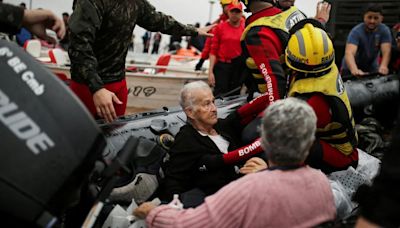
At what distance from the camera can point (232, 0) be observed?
5.29m

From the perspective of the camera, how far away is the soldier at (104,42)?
245cm

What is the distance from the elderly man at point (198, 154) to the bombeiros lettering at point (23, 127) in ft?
3.28

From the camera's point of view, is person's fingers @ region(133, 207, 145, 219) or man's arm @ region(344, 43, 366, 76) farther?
man's arm @ region(344, 43, 366, 76)

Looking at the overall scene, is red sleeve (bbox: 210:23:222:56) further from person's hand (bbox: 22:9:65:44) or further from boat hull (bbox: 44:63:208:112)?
person's hand (bbox: 22:9:65:44)

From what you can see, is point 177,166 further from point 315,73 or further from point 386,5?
point 386,5

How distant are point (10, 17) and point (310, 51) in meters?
1.41

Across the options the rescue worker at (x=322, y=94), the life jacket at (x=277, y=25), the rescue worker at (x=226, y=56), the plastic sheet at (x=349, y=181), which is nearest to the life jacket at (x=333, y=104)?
the rescue worker at (x=322, y=94)

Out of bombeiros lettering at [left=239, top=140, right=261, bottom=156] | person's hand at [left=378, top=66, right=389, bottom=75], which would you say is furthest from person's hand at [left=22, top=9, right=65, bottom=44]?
person's hand at [left=378, top=66, right=389, bottom=75]

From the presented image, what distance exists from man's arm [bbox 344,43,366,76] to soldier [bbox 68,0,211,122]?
2293mm

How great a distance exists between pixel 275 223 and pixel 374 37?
404 cm

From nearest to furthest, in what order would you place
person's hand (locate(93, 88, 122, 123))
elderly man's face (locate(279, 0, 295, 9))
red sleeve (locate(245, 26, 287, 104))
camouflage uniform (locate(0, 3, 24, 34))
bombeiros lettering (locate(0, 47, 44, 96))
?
bombeiros lettering (locate(0, 47, 44, 96))
camouflage uniform (locate(0, 3, 24, 34))
person's hand (locate(93, 88, 122, 123))
red sleeve (locate(245, 26, 287, 104))
elderly man's face (locate(279, 0, 295, 9))

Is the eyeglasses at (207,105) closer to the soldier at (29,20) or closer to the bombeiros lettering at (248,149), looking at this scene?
the bombeiros lettering at (248,149)

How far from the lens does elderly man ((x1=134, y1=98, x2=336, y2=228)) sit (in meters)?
1.59

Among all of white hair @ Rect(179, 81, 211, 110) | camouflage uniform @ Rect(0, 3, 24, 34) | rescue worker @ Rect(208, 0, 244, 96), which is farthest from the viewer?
rescue worker @ Rect(208, 0, 244, 96)
